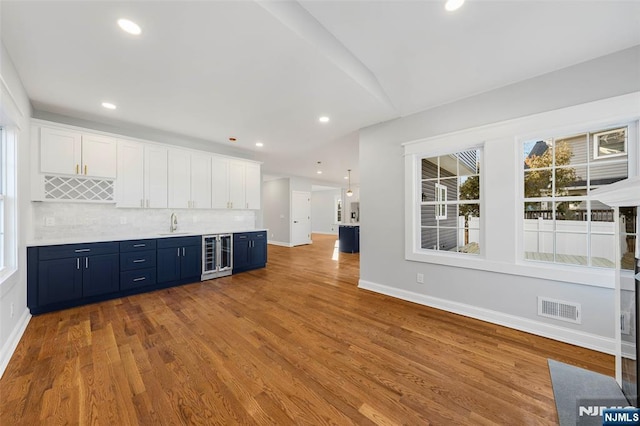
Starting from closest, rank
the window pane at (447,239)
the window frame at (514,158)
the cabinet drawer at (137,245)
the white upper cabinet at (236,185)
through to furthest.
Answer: the window frame at (514,158), the window pane at (447,239), the cabinet drawer at (137,245), the white upper cabinet at (236,185)

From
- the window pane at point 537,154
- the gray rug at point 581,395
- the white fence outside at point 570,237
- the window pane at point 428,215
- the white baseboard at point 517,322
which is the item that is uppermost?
the window pane at point 537,154

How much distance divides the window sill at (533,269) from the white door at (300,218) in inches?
249

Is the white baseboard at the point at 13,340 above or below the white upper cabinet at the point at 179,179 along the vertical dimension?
below

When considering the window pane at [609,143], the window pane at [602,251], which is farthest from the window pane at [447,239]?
the window pane at [609,143]

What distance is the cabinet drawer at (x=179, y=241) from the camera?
403 cm

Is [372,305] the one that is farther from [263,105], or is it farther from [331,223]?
[331,223]

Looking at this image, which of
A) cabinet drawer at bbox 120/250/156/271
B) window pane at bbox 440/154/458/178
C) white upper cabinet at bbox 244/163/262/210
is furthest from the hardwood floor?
white upper cabinet at bbox 244/163/262/210

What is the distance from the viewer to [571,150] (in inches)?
98.3

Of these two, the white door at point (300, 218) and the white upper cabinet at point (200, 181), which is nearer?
the white upper cabinet at point (200, 181)

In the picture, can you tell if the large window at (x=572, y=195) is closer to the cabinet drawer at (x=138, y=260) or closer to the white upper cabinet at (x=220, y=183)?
the white upper cabinet at (x=220, y=183)

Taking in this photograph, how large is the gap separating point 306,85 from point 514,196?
2629 mm

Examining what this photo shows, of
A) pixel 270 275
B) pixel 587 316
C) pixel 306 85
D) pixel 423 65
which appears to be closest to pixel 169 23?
pixel 306 85

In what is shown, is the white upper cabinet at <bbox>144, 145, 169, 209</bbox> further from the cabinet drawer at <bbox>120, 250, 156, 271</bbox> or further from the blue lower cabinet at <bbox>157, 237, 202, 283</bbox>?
the cabinet drawer at <bbox>120, 250, 156, 271</bbox>

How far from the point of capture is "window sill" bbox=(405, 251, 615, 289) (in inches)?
87.4
